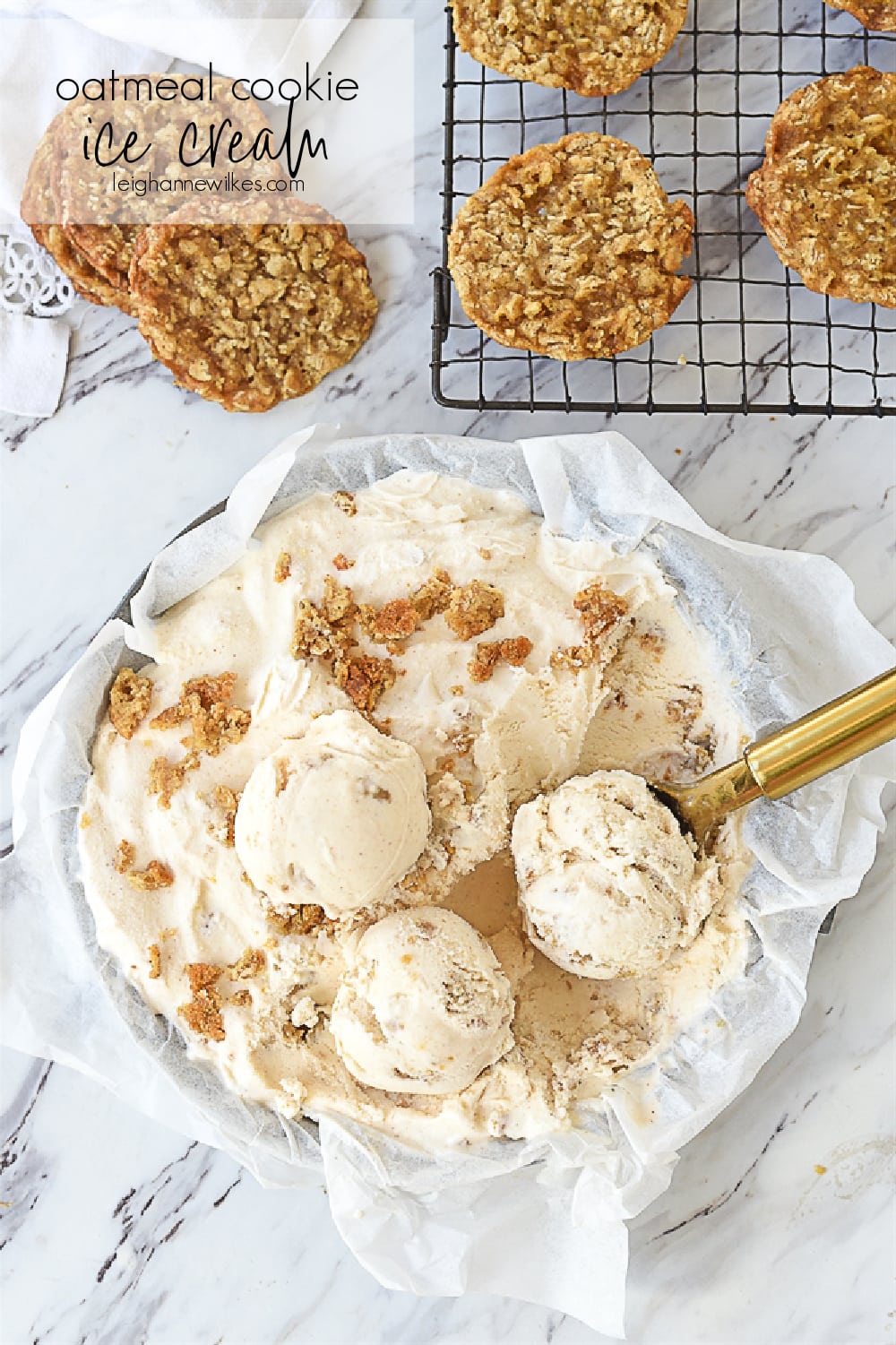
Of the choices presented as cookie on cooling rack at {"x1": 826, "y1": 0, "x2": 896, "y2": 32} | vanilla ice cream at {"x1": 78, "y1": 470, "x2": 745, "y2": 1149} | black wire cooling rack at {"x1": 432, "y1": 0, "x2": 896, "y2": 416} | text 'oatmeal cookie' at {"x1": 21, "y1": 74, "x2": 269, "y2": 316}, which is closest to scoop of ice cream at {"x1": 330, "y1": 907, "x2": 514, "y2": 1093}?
vanilla ice cream at {"x1": 78, "y1": 470, "x2": 745, "y2": 1149}

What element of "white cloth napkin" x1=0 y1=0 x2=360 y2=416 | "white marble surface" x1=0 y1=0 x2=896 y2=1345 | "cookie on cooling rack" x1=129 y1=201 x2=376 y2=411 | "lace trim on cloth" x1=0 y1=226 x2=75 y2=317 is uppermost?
"white cloth napkin" x1=0 y1=0 x2=360 y2=416

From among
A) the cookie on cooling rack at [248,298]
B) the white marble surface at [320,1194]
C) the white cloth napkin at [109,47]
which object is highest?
the white cloth napkin at [109,47]

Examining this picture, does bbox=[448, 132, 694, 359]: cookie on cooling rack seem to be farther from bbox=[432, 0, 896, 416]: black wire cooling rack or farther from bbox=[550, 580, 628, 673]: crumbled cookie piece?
bbox=[550, 580, 628, 673]: crumbled cookie piece

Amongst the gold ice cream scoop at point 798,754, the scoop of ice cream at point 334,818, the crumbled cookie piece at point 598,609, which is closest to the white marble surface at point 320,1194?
the crumbled cookie piece at point 598,609

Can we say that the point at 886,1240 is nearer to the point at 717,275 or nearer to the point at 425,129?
the point at 717,275

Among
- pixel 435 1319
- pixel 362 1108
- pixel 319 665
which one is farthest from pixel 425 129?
pixel 435 1319

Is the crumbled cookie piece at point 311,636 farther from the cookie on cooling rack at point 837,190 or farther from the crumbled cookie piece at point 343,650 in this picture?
the cookie on cooling rack at point 837,190

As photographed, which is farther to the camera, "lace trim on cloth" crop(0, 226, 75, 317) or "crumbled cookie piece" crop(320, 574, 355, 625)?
"lace trim on cloth" crop(0, 226, 75, 317)
